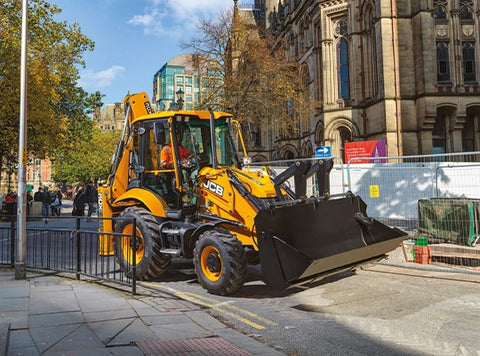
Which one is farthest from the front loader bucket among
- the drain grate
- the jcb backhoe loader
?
the drain grate

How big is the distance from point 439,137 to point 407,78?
417 centimetres

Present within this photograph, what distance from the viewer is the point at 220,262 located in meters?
6.80

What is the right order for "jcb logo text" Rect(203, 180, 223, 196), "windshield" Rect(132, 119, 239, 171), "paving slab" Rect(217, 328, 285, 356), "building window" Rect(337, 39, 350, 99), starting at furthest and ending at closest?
"building window" Rect(337, 39, 350, 99), "windshield" Rect(132, 119, 239, 171), "jcb logo text" Rect(203, 180, 223, 196), "paving slab" Rect(217, 328, 285, 356)

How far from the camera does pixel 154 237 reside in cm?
787

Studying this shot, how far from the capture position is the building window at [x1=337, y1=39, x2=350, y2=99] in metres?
28.9

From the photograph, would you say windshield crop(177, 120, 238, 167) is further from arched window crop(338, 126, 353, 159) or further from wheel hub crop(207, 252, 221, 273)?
arched window crop(338, 126, 353, 159)

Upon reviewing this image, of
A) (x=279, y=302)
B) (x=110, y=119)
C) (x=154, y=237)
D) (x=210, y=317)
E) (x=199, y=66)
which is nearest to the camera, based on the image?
(x=210, y=317)

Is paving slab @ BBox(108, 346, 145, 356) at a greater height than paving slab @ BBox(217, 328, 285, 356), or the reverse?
paving slab @ BBox(108, 346, 145, 356)

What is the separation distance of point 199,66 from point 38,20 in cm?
1036

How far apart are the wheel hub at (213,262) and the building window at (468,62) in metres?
23.8

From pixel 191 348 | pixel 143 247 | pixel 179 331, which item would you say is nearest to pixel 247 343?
pixel 191 348

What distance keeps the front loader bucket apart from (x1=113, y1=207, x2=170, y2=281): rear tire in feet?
8.12

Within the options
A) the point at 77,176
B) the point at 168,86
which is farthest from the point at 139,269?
the point at 168,86

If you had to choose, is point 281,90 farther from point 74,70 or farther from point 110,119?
point 110,119
